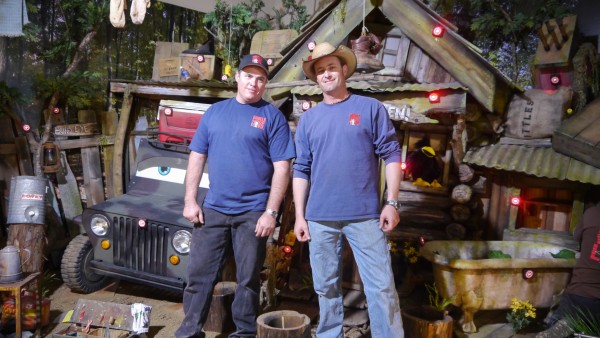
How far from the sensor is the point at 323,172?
340 cm

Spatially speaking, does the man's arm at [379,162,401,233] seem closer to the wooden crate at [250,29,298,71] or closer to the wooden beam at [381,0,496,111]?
the wooden beam at [381,0,496,111]

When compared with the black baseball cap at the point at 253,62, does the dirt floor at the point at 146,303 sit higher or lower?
lower

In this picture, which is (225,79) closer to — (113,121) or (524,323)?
(113,121)

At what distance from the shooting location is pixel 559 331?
475 centimetres

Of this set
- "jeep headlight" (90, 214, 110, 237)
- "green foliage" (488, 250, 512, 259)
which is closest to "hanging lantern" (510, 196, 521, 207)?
"green foliage" (488, 250, 512, 259)

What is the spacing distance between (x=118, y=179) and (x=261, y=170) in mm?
4950

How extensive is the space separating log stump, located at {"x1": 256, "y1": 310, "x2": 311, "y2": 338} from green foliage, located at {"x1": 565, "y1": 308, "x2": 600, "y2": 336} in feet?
9.07

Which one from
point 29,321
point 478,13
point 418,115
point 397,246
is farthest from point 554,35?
point 29,321

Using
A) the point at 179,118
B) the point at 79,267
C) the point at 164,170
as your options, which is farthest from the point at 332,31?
the point at 79,267

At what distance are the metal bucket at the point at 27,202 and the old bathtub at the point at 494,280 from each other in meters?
4.43

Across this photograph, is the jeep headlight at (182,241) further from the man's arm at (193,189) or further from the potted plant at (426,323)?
the potted plant at (426,323)

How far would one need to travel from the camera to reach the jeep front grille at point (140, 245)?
17.3 feet

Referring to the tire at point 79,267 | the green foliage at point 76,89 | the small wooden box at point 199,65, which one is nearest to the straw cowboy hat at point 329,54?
the tire at point 79,267

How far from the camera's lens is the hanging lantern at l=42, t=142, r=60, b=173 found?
7.23 m
